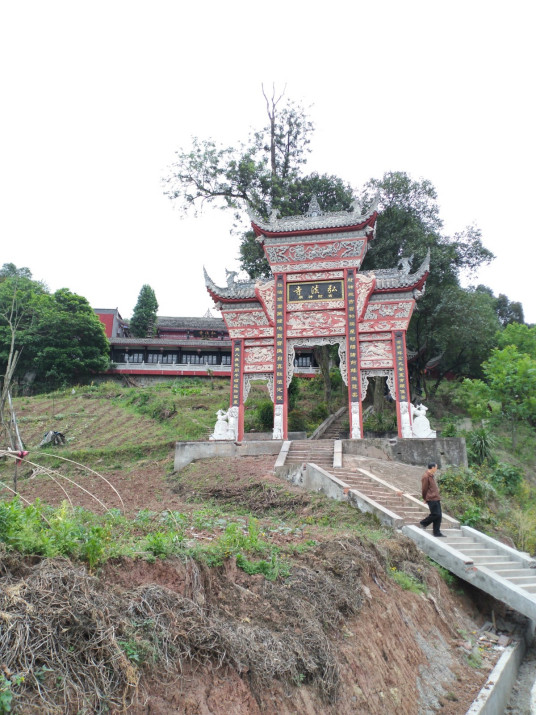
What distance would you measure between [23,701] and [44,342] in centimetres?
3311

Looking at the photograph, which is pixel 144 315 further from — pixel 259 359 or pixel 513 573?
pixel 513 573

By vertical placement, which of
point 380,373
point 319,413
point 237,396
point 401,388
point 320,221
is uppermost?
point 320,221

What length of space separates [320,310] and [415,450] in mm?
5767

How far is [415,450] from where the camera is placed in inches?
605

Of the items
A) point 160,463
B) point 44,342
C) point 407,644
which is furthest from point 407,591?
point 44,342

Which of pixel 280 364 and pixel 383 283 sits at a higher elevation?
pixel 383 283

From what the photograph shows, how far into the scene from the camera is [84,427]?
74.4 ft

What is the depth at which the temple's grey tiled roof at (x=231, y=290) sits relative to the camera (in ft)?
60.5

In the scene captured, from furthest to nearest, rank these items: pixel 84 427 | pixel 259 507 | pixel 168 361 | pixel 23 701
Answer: pixel 168 361 < pixel 84 427 < pixel 259 507 < pixel 23 701

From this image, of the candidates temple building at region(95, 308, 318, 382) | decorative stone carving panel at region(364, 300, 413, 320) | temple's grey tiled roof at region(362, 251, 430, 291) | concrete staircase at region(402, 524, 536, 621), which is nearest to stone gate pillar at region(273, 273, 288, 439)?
decorative stone carving panel at region(364, 300, 413, 320)

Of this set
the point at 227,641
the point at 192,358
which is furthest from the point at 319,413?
the point at 227,641

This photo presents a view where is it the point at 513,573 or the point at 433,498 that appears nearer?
the point at 513,573

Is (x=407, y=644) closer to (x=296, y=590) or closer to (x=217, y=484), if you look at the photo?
(x=296, y=590)

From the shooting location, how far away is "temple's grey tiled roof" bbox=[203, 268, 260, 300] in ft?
60.5
